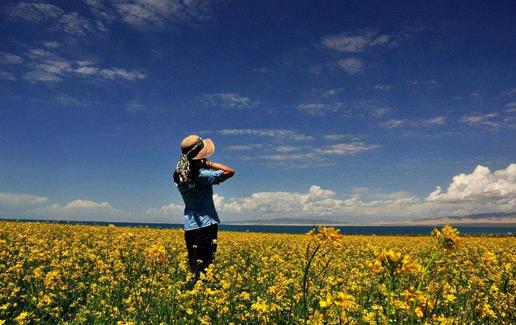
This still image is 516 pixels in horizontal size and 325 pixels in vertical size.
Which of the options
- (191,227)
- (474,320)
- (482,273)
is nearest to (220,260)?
(191,227)

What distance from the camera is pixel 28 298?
5.45 m

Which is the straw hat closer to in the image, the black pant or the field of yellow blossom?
the black pant

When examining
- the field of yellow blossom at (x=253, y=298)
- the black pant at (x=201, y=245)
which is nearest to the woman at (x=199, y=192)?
the black pant at (x=201, y=245)

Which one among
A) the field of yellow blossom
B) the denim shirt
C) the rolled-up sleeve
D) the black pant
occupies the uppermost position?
the rolled-up sleeve

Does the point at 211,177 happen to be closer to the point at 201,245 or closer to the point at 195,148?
the point at 195,148

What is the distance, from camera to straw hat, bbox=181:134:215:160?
581 cm

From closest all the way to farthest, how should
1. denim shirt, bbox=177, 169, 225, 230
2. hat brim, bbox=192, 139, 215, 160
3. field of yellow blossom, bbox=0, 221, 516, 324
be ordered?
1. field of yellow blossom, bbox=0, 221, 516, 324
2. hat brim, bbox=192, 139, 215, 160
3. denim shirt, bbox=177, 169, 225, 230

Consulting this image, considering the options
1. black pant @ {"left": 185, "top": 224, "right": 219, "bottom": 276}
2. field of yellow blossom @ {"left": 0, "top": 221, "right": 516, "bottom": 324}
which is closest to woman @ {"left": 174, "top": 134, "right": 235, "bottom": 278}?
black pant @ {"left": 185, "top": 224, "right": 219, "bottom": 276}

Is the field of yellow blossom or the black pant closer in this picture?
the field of yellow blossom

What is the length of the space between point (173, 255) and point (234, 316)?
15.1ft

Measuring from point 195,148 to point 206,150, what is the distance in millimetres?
160

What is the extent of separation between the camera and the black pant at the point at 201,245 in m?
6.26

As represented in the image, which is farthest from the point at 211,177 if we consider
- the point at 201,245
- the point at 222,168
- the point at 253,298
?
the point at 253,298

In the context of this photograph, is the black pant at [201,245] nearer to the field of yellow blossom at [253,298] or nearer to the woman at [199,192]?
the woman at [199,192]
